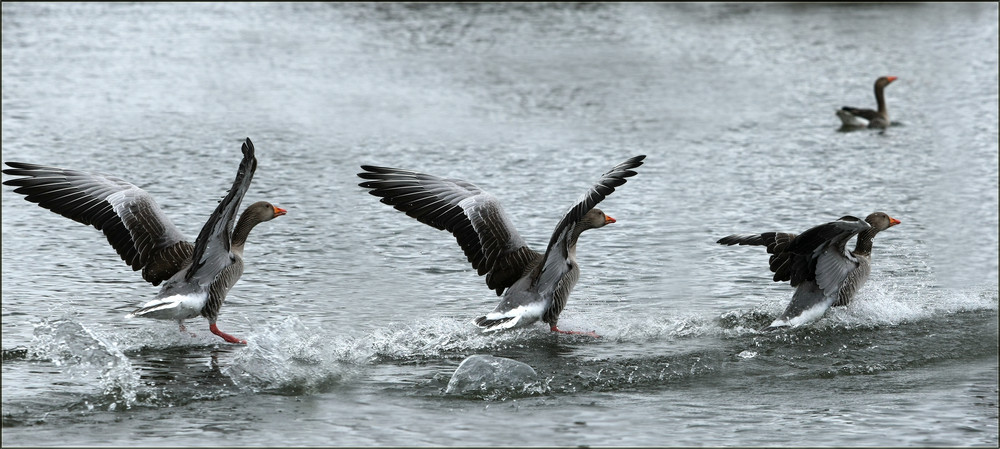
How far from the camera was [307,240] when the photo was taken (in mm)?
10812

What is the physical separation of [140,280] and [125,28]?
16.9m

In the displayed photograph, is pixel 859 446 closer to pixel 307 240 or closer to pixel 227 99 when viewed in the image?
pixel 307 240

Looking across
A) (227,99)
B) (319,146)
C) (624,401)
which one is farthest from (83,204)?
(227,99)

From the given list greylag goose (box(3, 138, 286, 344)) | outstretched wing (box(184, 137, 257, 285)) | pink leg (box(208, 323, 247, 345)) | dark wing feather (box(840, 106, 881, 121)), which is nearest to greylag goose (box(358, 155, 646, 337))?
outstretched wing (box(184, 137, 257, 285))

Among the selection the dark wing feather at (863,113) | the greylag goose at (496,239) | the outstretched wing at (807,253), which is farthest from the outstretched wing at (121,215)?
the dark wing feather at (863,113)

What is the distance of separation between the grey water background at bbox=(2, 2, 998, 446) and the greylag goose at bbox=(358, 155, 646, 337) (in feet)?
1.04

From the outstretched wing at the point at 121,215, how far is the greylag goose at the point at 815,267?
3.86 meters

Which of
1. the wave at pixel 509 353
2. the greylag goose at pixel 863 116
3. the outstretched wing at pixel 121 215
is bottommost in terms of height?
the wave at pixel 509 353

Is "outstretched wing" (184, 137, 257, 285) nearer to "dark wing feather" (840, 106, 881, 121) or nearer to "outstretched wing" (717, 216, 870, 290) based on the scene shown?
"outstretched wing" (717, 216, 870, 290)

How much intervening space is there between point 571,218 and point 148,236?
2.89 meters

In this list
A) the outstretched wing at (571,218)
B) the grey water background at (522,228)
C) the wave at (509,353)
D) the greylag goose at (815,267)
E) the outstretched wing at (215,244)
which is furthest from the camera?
the greylag goose at (815,267)

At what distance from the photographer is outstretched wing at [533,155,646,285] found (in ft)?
23.9

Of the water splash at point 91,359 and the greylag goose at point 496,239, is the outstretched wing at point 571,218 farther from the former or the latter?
the water splash at point 91,359

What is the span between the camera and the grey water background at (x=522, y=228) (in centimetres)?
662
